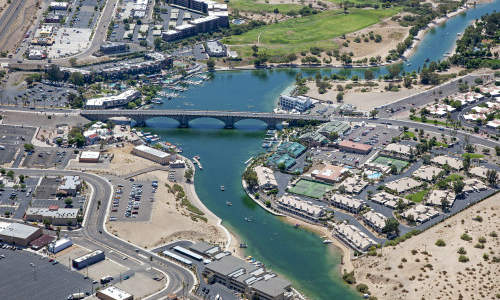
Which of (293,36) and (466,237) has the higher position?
(293,36)

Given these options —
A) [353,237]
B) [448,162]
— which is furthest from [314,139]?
[353,237]

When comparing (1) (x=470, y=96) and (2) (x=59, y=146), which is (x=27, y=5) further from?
(1) (x=470, y=96)

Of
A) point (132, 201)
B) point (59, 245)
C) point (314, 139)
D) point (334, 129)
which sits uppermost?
point (334, 129)

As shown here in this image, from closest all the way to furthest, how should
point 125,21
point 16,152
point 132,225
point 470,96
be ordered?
point 132,225 → point 16,152 → point 470,96 → point 125,21

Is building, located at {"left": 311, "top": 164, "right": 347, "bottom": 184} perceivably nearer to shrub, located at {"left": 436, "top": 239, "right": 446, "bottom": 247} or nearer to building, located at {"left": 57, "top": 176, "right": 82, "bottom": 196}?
shrub, located at {"left": 436, "top": 239, "right": 446, "bottom": 247}

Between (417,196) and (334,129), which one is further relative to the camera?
(334,129)

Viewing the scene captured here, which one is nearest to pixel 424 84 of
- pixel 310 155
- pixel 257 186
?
pixel 310 155

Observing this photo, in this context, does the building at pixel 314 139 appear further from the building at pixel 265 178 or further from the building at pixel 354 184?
the building at pixel 354 184

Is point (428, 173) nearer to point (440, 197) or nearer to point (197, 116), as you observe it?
point (440, 197)
